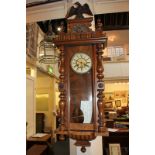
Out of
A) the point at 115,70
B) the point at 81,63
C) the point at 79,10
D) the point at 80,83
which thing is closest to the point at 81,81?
the point at 80,83

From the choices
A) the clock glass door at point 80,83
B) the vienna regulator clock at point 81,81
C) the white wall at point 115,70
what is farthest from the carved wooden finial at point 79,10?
Answer: the white wall at point 115,70

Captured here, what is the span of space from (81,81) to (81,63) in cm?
17

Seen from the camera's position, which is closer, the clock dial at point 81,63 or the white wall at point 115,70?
the clock dial at point 81,63

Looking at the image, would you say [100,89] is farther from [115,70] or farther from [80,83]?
[115,70]

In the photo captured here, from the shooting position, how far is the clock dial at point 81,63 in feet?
6.48

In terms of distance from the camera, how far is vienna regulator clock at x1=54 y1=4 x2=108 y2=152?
1896mm

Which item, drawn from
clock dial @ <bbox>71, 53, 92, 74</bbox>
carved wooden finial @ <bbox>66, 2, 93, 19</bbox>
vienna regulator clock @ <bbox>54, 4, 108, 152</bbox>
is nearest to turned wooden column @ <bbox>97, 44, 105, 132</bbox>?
vienna regulator clock @ <bbox>54, 4, 108, 152</bbox>

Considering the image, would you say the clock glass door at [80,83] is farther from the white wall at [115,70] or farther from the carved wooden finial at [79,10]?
the white wall at [115,70]

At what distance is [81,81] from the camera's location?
1983mm

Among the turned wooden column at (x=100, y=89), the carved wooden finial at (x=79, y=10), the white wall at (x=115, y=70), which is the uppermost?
the carved wooden finial at (x=79, y=10)

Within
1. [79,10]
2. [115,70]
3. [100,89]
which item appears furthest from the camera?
[115,70]
